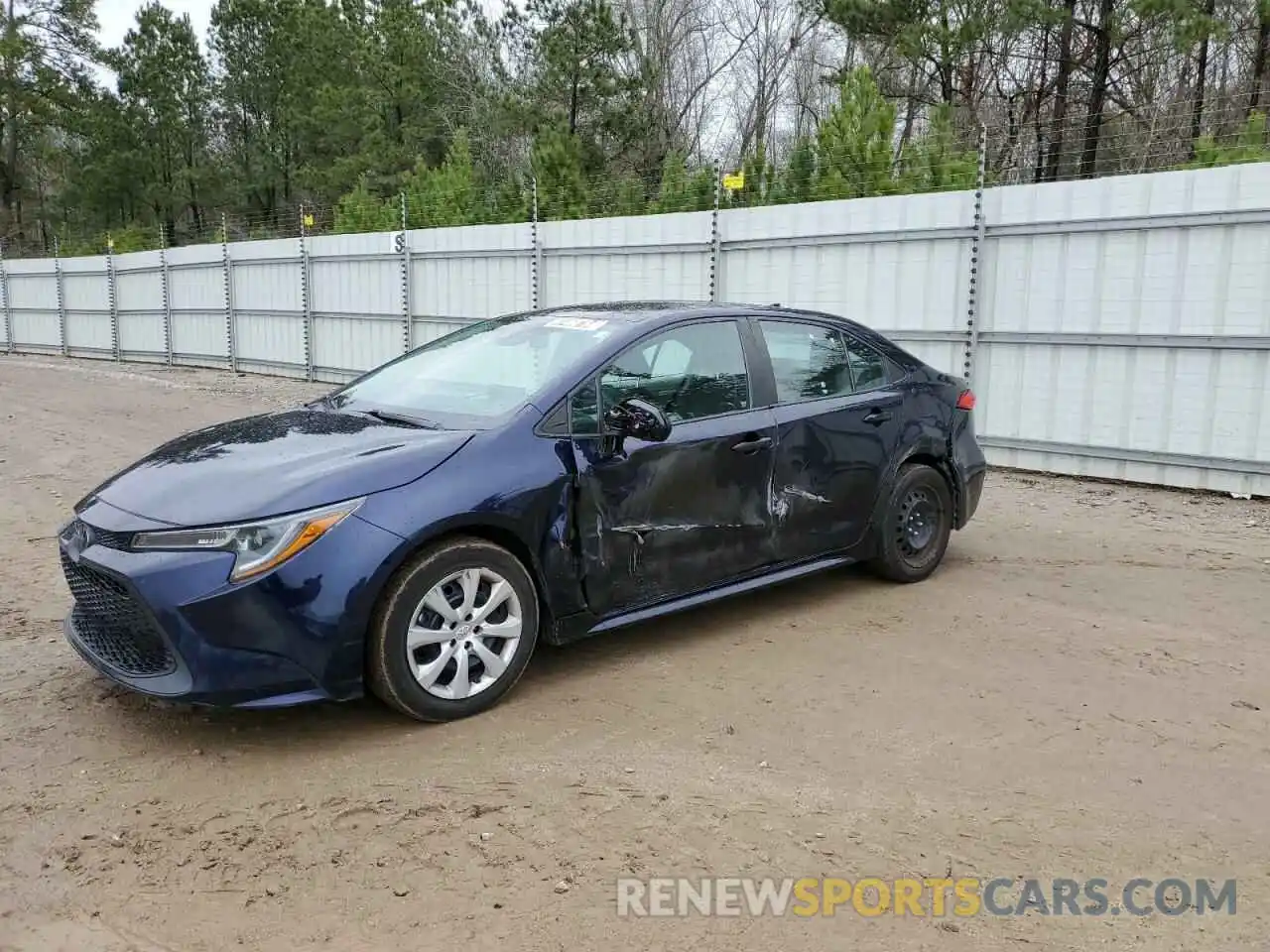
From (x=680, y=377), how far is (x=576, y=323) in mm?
545

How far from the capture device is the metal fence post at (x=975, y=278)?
8844mm

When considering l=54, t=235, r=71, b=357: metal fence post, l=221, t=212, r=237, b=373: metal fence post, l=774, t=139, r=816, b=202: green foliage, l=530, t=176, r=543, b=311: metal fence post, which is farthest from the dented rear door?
l=54, t=235, r=71, b=357: metal fence post

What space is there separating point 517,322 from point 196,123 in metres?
41.8

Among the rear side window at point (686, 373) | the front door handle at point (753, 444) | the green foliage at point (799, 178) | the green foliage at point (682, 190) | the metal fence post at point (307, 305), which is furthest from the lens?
the metal fence post at point (307, 305)

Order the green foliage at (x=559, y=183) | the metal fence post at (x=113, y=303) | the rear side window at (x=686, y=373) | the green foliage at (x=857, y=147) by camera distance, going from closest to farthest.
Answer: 1. the rear side window at (x=686, y=373)
2. the green foliage at (x=857, y=147)
3. the green foliage at (x=559, y=183)
4. the metal fence post at (x=113, y=303)

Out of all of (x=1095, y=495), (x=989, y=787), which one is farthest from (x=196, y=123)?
(x=989, y=787)

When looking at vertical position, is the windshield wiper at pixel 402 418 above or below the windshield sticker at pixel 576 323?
below

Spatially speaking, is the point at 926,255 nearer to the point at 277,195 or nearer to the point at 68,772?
the point at 68,772

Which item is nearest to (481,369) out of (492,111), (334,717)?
(334,717)

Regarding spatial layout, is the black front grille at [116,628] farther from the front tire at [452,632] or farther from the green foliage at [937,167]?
the green foliage at [937,167]

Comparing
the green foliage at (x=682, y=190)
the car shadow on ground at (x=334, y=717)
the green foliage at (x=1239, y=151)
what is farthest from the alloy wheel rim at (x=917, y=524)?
the green foliage at (x=682, y=190)

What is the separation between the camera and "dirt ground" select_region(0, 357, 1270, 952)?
2.70 metres

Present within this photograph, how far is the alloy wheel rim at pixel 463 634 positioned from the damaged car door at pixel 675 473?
15.7 inches

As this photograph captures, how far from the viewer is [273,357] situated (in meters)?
17.9
